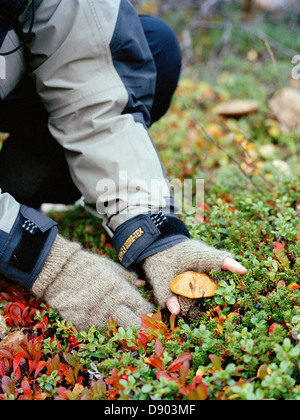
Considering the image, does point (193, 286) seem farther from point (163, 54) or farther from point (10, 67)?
point (163, 54)

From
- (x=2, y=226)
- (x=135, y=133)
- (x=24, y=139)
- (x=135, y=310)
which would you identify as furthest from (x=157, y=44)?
(x=135, y=310)

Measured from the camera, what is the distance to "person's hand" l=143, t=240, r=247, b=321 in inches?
76.0

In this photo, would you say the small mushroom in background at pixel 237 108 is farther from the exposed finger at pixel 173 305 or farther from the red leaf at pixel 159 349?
the red leaf at pixel 159 349

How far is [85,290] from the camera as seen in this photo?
2008mm

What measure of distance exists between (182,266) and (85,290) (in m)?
0.54

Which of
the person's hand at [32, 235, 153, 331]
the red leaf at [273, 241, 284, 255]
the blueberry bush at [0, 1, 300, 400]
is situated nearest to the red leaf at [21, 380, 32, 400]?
the blueberry bush at [0, 1, 300, 400]

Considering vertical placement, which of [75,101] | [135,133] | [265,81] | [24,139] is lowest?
[265,81]

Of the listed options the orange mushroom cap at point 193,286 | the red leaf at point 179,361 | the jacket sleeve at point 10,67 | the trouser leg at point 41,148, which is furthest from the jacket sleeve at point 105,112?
the red leaf at point 179,361

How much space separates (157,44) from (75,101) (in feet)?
3.32

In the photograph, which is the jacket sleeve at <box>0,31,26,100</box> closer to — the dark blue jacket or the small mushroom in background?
the dark blue jacket

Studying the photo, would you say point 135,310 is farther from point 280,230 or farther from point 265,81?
point 265,81

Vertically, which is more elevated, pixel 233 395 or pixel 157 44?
pixel 157 44
